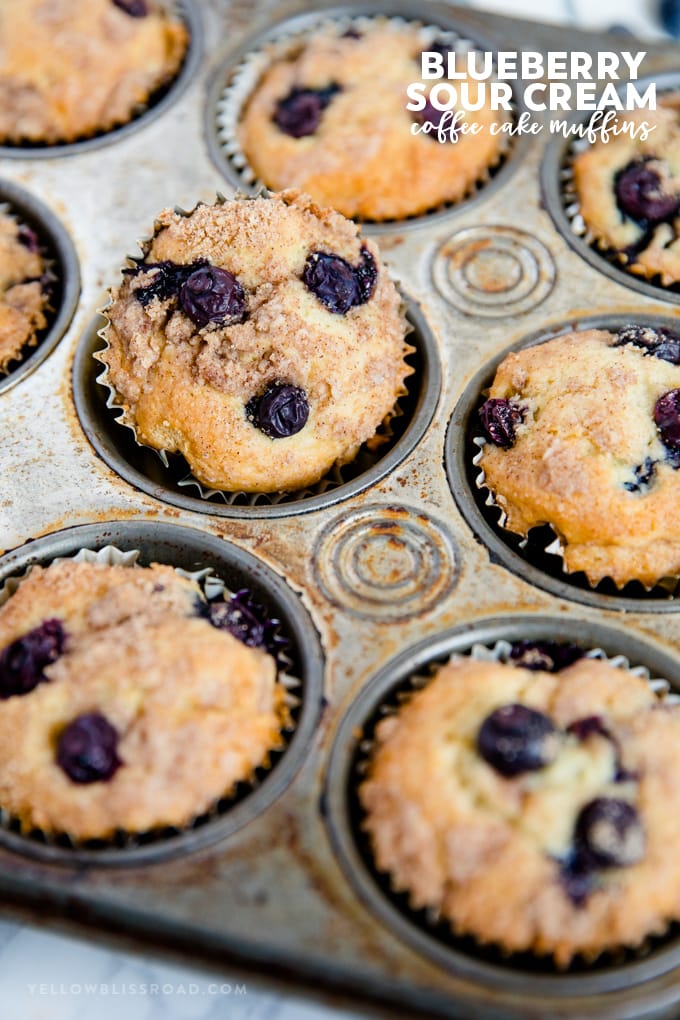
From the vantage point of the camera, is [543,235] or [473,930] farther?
[543,235]

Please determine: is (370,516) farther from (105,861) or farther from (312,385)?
(105,861)

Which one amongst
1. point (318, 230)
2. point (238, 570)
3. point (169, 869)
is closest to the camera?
point (169, 869)

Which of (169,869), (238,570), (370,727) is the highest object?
(238,570)

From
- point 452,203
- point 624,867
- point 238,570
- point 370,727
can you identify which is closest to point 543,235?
point 452,203

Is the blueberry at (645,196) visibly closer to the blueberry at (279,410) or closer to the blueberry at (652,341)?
the blueberry at (652,341)

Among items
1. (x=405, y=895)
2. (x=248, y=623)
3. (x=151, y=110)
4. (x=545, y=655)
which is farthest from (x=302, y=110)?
(x=405, y=895)

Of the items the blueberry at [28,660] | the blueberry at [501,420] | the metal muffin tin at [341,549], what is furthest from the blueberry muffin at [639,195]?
the blueberry at [28,660]

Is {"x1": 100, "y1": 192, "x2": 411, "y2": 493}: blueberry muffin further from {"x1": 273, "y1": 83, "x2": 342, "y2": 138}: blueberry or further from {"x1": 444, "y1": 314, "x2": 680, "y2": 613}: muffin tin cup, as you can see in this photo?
{"x1": 273, "y1": 83, "x2": 342, "y2": 138}: blueberry

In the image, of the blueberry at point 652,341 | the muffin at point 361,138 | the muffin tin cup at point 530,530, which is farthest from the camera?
the muffin at point 361,138
